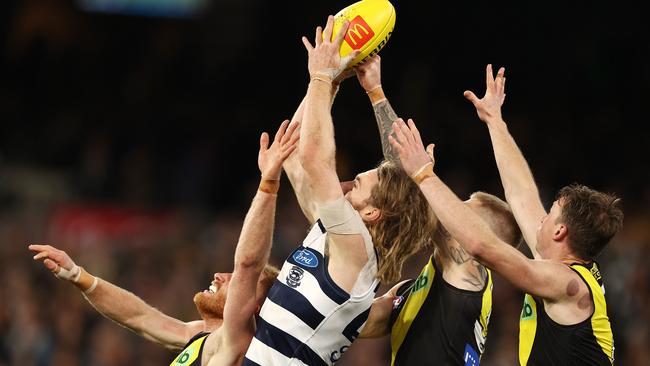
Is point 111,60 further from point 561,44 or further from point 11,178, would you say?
point 561,44

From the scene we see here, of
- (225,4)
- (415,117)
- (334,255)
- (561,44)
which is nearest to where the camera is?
(334,255)

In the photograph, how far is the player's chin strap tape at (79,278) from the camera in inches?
235

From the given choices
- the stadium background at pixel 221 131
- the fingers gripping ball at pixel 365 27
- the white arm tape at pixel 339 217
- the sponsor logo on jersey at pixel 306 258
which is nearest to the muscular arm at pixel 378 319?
the sponsor logo on jersey at pixel 306 258

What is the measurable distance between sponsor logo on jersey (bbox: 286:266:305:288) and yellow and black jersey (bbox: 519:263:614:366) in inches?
44.5

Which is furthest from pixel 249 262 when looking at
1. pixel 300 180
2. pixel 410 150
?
pixel 410 150

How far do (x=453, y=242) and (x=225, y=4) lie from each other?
11504 mm

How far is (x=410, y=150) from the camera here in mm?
5016

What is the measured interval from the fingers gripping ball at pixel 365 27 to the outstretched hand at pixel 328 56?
0.04 m

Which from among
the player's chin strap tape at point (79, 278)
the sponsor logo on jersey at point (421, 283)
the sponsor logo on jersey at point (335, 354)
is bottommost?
the sponsor logo on jersey at point (335, 354)

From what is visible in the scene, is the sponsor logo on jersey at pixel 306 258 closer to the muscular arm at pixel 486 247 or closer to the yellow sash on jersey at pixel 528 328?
the muscular arm at pixel 486 247

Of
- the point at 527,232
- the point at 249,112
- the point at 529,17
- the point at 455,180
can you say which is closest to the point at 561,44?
the point at 529,17

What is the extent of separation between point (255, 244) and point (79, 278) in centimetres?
133

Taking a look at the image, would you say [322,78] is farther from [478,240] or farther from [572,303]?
[572,303]

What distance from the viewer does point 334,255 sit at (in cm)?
500
